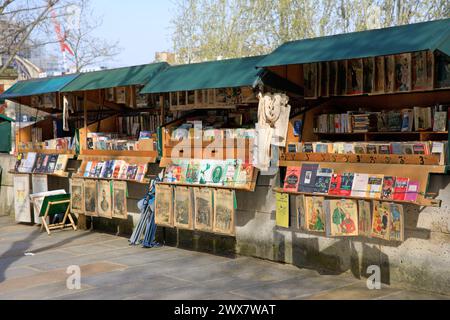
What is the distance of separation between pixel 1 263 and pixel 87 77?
14.7 feet

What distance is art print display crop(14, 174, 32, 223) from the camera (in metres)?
14.7

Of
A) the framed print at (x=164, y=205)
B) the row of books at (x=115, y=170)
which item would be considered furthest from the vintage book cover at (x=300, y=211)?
the row of books at (x=115, y=170)

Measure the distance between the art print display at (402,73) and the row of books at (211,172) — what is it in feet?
8.31

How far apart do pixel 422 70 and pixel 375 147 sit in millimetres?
1248

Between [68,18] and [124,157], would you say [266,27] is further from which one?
[124,157]

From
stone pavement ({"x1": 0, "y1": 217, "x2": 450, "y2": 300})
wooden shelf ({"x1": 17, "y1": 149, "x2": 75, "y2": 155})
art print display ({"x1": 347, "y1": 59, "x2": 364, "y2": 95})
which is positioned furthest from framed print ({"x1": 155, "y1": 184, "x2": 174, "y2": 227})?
wooden shelf ({"x1": 17, "y1": 149, "x2": 75, "y2": 155})

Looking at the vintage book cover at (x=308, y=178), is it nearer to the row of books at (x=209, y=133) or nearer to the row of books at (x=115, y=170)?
the row of books at (x=209, y=133)

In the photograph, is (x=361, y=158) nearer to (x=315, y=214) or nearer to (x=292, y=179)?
(x=315, y=214)

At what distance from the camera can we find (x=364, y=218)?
8.38m

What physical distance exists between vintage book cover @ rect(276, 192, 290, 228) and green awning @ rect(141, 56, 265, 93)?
173cm

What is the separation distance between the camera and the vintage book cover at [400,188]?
317 inches

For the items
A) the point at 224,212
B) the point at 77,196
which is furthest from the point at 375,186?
the point at 77,196

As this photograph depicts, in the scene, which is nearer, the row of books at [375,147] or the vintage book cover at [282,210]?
the row of books at [375,147]
